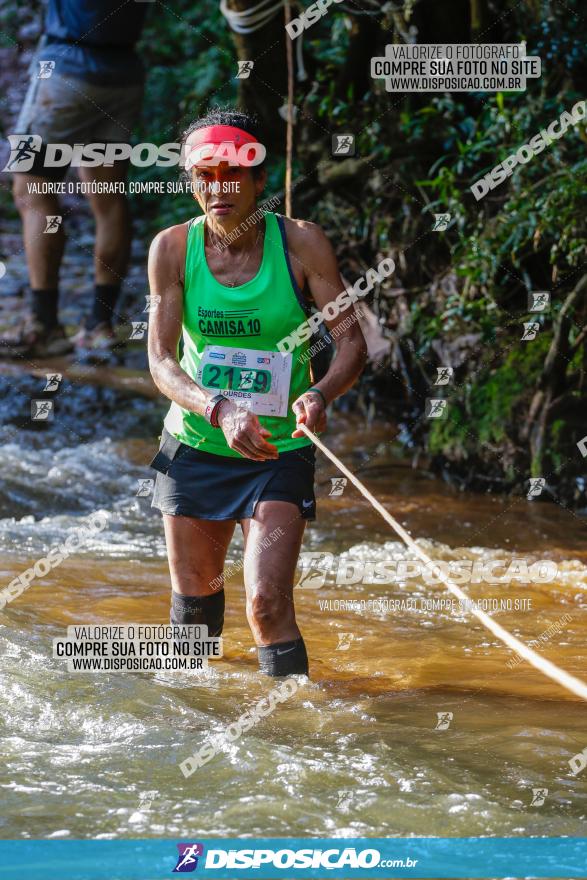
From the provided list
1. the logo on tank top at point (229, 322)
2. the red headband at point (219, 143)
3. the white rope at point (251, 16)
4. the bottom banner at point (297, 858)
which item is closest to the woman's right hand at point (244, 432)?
the logo on tank top at point (229, 322)

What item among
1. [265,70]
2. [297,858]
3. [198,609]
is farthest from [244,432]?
[265,70]

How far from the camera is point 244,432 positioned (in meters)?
3.36

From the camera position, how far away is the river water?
2.89m

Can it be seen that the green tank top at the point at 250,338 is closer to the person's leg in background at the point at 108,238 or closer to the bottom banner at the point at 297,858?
the bottom banner at the point at 297,858

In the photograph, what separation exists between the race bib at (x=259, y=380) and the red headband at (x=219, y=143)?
1.83ft

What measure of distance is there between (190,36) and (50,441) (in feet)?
18.6

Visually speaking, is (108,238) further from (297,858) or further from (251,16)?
(297,858)

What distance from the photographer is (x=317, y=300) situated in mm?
3635

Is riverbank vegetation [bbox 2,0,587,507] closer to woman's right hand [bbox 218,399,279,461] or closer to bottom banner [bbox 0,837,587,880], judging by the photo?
woman's right hand [bbox 218,399,279,461]

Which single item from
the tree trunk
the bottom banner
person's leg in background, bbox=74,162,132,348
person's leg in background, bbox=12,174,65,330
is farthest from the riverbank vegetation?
the bottom banner

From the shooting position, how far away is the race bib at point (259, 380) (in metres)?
3.62

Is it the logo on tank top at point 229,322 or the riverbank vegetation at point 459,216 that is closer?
the logo on tank top at point 229,322

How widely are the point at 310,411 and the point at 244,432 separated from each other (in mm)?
226

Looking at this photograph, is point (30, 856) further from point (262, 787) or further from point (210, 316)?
point (210, 316)
